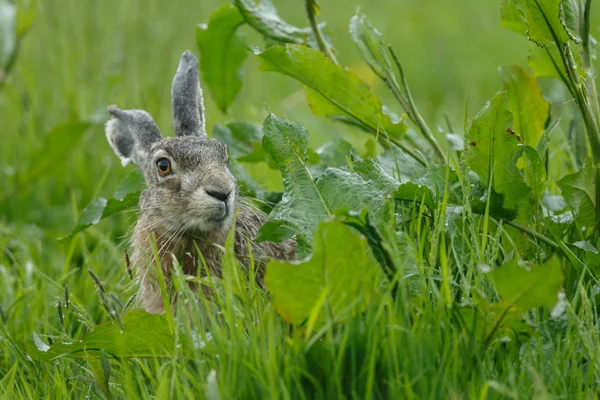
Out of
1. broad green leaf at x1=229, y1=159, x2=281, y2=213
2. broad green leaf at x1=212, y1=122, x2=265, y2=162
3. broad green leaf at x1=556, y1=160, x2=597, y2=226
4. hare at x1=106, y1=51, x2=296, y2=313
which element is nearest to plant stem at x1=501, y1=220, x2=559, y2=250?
broad green leaf at x1=556, y1=160, x2=597, y2=226

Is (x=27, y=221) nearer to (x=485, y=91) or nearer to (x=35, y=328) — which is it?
(x=35, y=328)

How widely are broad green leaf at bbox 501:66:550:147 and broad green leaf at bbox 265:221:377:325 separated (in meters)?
1.62

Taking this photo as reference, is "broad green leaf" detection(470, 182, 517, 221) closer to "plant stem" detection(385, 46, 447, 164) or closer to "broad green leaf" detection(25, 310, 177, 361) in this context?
"plant stem" detection(385, 46, 447, 164)

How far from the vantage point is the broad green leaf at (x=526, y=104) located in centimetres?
417

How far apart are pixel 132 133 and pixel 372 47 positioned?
1423 millimetres

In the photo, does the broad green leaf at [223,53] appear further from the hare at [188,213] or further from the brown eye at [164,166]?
Answer: the brown eye at [164,166]

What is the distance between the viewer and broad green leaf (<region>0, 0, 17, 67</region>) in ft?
18.7

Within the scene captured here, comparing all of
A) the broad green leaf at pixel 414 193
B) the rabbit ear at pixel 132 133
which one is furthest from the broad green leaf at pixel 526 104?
the rabbit ear at pixel 132 133

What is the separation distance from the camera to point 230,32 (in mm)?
4555

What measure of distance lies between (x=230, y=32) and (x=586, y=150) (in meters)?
1.86

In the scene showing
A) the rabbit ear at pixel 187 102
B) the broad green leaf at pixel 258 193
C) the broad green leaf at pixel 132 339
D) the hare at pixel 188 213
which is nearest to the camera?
the broad green leaf at pixel 132 339

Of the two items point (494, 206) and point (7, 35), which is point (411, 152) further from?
point (7, 35)

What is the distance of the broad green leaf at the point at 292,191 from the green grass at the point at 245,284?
27 centimetres

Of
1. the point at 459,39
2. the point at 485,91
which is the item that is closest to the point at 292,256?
the point at 485,91
